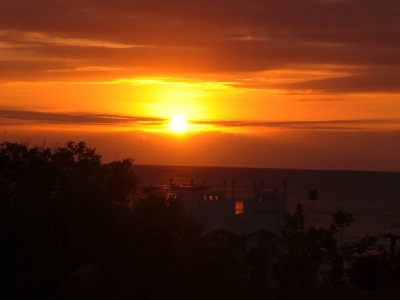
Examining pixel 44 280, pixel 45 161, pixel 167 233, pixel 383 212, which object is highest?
pixel 383 212

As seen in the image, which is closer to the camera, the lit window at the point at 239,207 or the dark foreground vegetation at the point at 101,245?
the dark foreground vegetation at the point at 101,245

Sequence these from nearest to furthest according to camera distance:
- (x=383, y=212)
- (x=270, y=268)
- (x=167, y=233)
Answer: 1. (x=167, y=233)
2. (x=270, y=268)
3. (x=383, y=212)

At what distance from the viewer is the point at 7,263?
47.7 feet

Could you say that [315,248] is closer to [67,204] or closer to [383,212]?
[67,204]

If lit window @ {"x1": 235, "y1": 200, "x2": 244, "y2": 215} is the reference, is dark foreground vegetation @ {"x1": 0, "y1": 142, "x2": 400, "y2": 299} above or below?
below

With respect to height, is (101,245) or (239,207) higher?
(239,207)

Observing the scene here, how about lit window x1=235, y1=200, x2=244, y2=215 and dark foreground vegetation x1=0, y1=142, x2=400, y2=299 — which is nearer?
dark foreground vegetation x1=0, y1=142, x2=400, y2=299

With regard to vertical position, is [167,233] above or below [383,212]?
below

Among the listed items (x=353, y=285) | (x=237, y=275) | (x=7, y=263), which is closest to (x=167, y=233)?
(x=237, y=275)

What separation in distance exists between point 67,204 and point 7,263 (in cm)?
157

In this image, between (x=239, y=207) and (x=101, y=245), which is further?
(x=239, y=207)

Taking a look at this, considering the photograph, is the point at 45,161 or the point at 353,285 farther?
the point at 353,285

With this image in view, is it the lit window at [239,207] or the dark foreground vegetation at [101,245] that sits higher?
the lit window at [239,207]

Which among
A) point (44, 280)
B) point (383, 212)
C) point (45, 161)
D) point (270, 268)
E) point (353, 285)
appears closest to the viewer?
point (44, 280)
